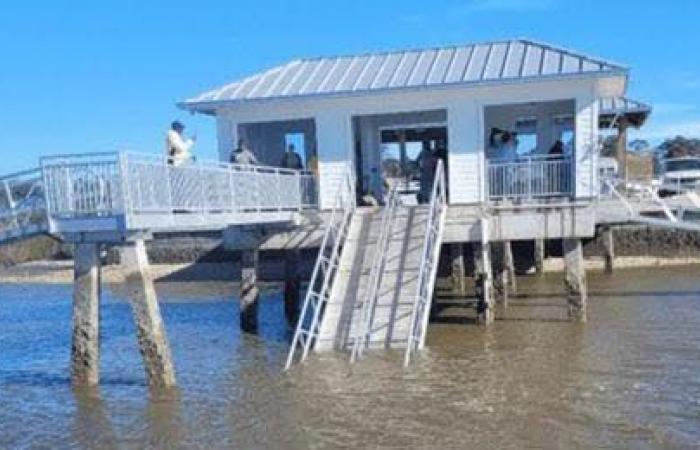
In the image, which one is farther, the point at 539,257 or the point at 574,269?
the point at 539,257

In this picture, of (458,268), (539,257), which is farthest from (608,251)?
(458,268)

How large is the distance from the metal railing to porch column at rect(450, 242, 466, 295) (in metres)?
12.2

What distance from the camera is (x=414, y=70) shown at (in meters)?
20.7

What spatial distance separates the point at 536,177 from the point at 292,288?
6870mm

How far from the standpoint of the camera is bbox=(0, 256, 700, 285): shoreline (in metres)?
32.1

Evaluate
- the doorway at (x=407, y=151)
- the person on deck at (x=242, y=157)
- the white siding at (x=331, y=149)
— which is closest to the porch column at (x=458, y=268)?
the doorway at (x=407, y=151)

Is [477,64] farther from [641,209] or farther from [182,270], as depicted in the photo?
[182,270]

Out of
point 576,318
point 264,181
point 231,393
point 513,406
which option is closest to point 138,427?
point 231,393

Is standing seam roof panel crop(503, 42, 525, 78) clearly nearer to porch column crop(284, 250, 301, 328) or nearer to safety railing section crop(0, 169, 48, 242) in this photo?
porch column crop(284, 250, 301, 328)

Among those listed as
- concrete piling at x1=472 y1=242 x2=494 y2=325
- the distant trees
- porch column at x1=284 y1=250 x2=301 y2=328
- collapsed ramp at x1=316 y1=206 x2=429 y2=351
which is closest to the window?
concrete piling at x1=472 y1=242 x2=494 y2=325

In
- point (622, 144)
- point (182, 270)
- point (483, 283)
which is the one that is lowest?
point (182, 270)

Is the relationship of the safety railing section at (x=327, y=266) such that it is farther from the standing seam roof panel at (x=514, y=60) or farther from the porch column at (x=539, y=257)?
the porch column at (x=539, y=257)

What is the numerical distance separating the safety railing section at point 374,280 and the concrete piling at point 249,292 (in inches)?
139

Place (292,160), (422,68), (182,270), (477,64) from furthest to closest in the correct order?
(182,270)
(292,160)
(422,68)
(477,64)
